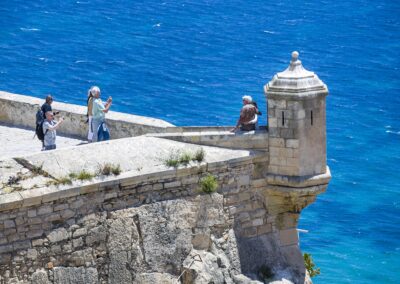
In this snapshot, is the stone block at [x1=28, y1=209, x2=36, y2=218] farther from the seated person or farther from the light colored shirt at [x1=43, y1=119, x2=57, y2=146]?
the seated person

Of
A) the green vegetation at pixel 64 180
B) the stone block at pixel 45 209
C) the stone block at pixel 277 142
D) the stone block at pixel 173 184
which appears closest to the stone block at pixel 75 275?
the stone block at pixel 45 209

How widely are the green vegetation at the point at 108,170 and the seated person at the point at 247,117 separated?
264cm

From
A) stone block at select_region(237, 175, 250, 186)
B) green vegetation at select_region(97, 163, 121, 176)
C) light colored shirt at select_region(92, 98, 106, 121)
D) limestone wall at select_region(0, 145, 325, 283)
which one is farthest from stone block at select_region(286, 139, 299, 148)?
light colored shirt at select_region(92, 98, 106, 121)

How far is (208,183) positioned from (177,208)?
0.75m

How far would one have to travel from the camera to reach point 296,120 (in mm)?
22750

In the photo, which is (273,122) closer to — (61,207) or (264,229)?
(264,229)

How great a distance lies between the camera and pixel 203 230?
23156mm

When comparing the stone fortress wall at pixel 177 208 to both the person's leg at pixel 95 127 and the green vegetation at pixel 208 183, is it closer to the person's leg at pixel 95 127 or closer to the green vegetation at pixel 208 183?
the green vegetation at pixel 208 183

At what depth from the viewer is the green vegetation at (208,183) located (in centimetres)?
2291

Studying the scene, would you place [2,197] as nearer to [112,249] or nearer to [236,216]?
[112,249]

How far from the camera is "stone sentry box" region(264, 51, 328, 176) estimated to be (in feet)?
74.4

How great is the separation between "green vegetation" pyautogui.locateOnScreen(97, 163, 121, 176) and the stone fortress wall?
11cm

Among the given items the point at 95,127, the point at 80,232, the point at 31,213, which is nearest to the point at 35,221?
the point at 31,213

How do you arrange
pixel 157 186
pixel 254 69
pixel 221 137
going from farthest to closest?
pixel 254 69 < pixel 221 137 < pixel 157 186
